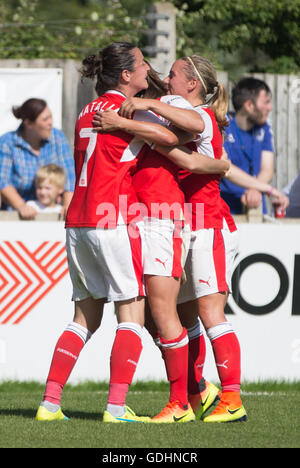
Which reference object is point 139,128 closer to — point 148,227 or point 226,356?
point 148,227

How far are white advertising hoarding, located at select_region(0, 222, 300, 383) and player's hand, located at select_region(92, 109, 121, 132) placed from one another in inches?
104

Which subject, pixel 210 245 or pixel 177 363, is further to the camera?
pixel 210 245

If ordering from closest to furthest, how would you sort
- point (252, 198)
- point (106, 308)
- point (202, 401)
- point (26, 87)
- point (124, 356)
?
1. point (124, 356)
2. point (202, 401)
3. point (106, 308)
4. point (252, 198)
5. point (26, 87)

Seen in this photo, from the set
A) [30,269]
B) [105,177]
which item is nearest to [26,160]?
[30,269]

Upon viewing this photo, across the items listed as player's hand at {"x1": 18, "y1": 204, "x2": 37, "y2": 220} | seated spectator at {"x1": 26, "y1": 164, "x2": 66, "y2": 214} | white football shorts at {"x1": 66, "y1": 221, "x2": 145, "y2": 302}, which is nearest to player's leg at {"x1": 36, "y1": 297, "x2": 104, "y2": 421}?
white football shorts at {"x1": 66, "y1": 221, "x2": 145, "y2": 302}

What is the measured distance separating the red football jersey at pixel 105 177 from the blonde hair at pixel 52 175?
11.2ft

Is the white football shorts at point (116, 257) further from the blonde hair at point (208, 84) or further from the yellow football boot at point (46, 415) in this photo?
the blonde hair at point (208, 84)

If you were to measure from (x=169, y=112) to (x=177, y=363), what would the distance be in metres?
1.30

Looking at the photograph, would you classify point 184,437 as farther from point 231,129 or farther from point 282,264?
point 231,129

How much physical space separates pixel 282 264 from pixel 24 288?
1991mm

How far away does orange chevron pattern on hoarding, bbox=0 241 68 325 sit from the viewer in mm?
7723

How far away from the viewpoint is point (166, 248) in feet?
17.2

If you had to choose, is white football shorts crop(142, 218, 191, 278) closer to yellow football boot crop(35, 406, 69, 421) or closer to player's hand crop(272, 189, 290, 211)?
yellow football boot crop(35, 406, 69, 421)
